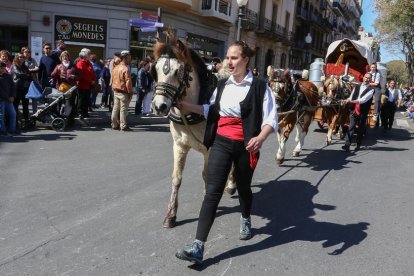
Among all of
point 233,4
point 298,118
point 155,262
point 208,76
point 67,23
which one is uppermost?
point 233,4

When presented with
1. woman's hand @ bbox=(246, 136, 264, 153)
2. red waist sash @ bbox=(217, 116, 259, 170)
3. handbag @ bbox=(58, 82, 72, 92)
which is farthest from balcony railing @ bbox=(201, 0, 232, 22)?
woman's hand @ bbox=(246, 136, 264, 153)

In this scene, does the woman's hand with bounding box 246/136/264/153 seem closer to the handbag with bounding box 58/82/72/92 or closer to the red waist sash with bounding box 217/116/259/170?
the red waist sash with bounding box 217/116/259/170

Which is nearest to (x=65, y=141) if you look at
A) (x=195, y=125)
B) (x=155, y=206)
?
(x=155, y=206)

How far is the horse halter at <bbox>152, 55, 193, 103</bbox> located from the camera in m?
3.81

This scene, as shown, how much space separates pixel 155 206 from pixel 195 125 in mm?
1297

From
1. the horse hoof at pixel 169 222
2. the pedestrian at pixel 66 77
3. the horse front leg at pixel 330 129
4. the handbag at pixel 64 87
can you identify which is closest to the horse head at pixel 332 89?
the horse front leg at pixel 330 129

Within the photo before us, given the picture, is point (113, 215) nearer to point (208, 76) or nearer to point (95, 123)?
point (208, 76)

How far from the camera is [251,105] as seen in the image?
374cm

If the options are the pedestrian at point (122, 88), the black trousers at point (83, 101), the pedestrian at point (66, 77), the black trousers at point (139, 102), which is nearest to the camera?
the pedestrian at point (66, 77)

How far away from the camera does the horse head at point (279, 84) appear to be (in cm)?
786

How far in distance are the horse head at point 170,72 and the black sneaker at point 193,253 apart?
1.24 meters

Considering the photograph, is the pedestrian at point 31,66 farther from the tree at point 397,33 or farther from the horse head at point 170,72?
the tree at point 397,33

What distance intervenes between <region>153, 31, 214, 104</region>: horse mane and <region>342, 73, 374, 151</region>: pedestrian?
21.4ft

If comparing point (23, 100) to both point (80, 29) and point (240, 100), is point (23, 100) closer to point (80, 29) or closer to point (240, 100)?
point (240, 100)
